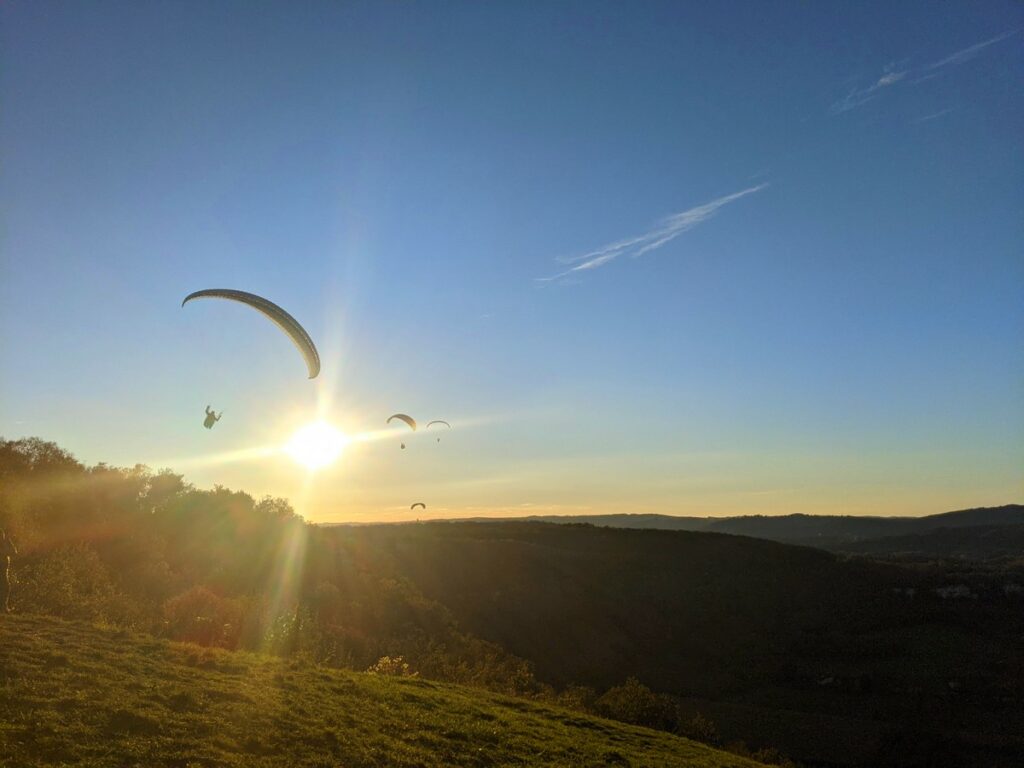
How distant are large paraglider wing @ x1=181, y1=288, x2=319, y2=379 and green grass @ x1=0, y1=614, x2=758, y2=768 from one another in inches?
385

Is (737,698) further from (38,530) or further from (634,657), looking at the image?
(38,530)

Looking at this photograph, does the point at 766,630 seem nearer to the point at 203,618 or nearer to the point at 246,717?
the point at 203,618

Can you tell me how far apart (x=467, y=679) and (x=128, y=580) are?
60.4 ft

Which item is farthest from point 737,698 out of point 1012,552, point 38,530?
point 1012,552

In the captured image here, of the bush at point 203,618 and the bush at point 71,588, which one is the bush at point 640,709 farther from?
the bush at point 71,588

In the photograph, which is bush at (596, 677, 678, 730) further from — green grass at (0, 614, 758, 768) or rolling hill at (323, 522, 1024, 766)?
rolling hill at (323, 522, 1024, 766)

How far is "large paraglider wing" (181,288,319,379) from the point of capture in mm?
21312

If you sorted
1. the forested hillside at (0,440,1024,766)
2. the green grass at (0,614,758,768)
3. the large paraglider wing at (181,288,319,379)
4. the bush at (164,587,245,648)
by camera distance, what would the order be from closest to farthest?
the green grass at (0,614,758,768), the large paraglider wing at (181,288,319,379), the bush at (164,587,245,648), the forested hillside at (0,440,1024,766)

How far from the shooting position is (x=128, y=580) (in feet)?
103

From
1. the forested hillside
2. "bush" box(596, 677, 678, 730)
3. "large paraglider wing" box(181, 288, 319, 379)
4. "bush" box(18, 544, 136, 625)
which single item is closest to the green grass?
"bush" box(18, 544, 136, 625)

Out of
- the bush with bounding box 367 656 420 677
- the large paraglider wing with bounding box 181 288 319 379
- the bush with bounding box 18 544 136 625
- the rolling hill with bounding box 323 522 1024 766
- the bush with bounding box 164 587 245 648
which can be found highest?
the large paraglider wing with bounding box 181 288 319 379

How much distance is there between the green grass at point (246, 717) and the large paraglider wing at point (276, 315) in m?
A: 9.78

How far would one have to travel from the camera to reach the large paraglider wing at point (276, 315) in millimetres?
21312

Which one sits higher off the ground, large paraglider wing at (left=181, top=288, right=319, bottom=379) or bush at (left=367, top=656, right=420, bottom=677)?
large paraglider wing at (left=181, top=288, right=319, bottom=379)
